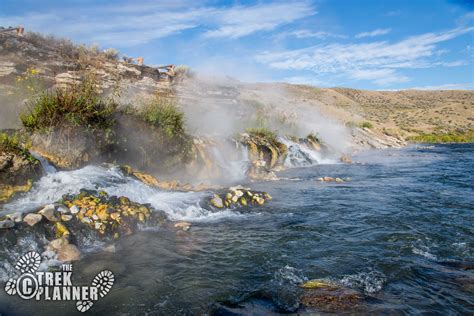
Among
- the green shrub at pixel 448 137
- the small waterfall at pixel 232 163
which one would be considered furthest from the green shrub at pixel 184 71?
the green shrub at pixel 448 137

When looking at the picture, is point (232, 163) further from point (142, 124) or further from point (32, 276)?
point (32, 276)

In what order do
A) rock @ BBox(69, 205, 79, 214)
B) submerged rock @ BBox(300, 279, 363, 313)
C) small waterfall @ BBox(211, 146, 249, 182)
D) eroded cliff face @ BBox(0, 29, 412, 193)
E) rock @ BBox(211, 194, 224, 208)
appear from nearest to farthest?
submerged rock @ BBox(300, 279, 363, 313)
rock @ BBox(69, 205, 79, 214)
rock @ BBox(211, 194, 224, 208)
eroded cliff face @ BBox(0, 29, 412, 193)
small waterfall @ BBox(211, 146, 249, 182)

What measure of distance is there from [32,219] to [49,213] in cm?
43

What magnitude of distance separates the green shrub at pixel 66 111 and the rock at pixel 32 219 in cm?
399

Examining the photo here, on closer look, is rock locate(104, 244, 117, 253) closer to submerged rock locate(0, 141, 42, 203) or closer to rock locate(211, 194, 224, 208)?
submerged rock locate(0, 141, 42, 203)

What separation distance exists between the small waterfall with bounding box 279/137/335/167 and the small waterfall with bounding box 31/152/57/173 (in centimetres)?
1733

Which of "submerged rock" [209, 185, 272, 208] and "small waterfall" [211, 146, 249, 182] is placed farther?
"small waterfall" [211, 146, 249, 182]

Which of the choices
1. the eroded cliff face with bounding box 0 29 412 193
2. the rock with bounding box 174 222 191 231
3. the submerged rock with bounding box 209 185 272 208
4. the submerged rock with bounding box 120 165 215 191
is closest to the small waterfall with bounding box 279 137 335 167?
the eroded cliff face with bounding box 0 29 412 193

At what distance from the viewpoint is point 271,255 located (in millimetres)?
7328

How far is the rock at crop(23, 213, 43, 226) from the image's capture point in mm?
6852

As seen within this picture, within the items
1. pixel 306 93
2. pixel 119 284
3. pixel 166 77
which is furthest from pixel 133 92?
pixel 306 93

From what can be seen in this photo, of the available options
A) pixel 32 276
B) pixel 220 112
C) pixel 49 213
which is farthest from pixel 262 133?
pixel 32 276

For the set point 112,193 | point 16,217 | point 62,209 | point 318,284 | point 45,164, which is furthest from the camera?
point 112,193

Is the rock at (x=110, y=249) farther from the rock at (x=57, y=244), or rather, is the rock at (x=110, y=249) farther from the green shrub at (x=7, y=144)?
the green shrub at (x=7, y=144)
